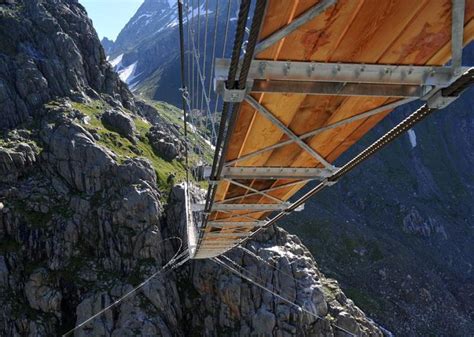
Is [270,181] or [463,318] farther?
[463,318]

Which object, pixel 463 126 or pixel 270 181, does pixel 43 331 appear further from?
pixel 463 126

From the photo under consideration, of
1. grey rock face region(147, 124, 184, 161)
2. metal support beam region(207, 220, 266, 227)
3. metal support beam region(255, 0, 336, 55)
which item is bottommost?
metal support beam region(207, 220, 266, 227)

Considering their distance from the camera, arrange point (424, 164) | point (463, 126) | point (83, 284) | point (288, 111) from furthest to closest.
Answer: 1. point (463, 126)
2. point (424, 164)
3. point (83, 284)
4. point (288, 111)

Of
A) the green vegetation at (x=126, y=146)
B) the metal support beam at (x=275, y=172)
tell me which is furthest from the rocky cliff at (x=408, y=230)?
the metal support beam at (x=275, y=172)

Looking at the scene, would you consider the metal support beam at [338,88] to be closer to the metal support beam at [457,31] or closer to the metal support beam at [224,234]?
the metal support beam at [457,31]

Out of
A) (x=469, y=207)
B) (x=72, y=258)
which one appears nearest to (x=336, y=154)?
(x=72, y=258)

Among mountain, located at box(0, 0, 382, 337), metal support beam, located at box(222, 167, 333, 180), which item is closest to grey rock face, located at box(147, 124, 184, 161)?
mountain, located at box(0, 0, 382, 337)

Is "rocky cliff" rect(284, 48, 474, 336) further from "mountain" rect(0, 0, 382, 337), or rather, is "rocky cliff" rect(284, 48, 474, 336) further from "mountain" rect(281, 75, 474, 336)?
"mountain" rect(0, 0, 382, 337)
